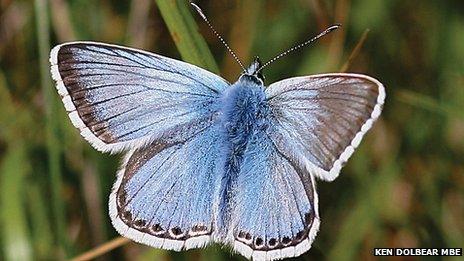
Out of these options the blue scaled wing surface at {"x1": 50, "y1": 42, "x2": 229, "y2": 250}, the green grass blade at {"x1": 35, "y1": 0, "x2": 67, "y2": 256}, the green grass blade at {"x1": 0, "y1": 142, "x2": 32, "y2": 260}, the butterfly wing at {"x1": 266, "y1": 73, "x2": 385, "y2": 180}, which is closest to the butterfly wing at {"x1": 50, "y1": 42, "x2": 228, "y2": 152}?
the blue scaled wing surface at {"x1": 50, "y1": 42, "x2": 229, "y2": 250}

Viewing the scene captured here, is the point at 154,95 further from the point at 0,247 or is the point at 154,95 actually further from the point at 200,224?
the point at 0,247

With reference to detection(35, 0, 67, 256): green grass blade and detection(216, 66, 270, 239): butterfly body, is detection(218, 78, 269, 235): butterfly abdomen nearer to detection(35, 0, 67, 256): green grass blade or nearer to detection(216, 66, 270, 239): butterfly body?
detection(216, 66, 270, 239): butterfly body

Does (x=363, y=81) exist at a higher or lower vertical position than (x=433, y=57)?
higher

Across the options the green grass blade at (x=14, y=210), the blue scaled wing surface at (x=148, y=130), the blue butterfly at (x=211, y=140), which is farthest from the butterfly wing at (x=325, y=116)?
the green grass blade at (x=14, y=210)

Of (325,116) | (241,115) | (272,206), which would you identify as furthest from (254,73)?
(272,206)

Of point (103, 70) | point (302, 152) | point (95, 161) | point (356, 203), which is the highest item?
point (103, 70)

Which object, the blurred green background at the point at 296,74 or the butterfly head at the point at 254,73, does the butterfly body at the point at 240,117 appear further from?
the blurred green background at the point at 296,74

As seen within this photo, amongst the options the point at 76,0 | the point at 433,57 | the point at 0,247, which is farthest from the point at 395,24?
the point at 0,247

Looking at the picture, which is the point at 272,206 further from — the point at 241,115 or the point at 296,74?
the point at 296,74
